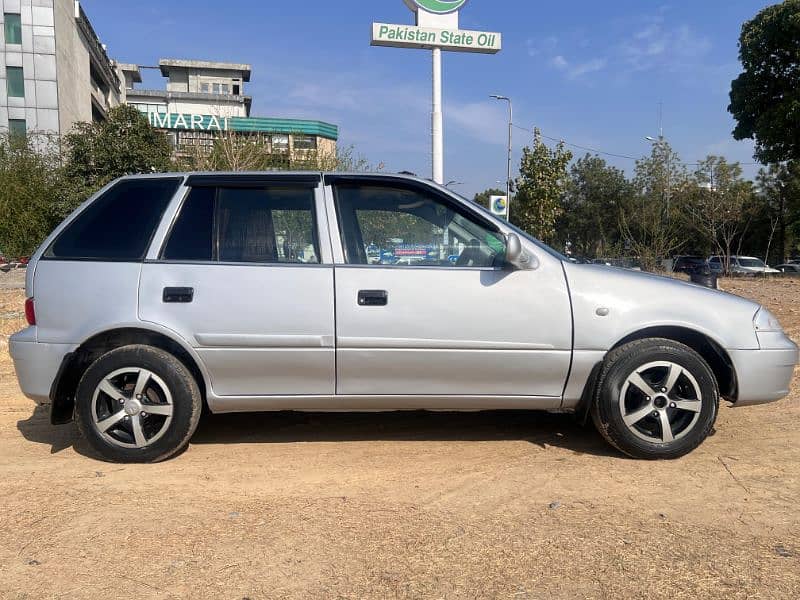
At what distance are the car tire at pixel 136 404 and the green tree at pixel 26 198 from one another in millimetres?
26133

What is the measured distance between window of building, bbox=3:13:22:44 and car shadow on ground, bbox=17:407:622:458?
4511 cm

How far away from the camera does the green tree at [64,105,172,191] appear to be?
971 inches

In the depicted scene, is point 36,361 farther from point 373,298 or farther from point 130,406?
point 373,298

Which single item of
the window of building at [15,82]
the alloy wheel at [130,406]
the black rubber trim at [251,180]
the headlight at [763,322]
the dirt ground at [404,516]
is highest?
the window of building at [15,82]

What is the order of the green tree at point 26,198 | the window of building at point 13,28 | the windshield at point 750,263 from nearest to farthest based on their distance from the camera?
the green tree at point 26,198
the windshield at point 750,263
the window of building at point 13,28

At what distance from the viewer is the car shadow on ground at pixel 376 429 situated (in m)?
4.31

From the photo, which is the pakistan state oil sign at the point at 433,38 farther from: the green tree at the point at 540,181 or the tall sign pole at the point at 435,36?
the green tree at the point at 540,181

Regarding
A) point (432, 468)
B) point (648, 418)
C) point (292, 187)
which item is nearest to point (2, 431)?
point (292, 187)

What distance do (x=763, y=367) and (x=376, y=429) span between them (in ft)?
8.57

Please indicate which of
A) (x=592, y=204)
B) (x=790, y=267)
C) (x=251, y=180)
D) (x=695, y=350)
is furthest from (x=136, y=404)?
(x=790, y=267)

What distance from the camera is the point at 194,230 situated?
12.9ft

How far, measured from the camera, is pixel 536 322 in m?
3.76

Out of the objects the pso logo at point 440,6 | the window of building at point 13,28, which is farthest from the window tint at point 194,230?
the window of building at point 13,28

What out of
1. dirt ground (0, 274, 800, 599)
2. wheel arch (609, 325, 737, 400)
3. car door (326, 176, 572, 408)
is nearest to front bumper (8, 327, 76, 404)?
dirt ground (0, 274, 800, 599)
